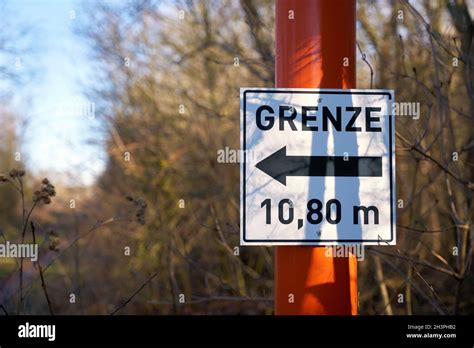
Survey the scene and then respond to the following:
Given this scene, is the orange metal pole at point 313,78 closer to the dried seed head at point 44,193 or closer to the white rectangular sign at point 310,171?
the white rectangular sign at point 310,171

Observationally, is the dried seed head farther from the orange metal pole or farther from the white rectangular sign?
the orange metal pole

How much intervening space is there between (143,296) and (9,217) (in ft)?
6.98

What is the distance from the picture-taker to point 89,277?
11.3 metres

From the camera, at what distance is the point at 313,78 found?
3.31 meters

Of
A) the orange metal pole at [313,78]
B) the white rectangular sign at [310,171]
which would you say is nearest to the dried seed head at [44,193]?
the white rectangular sign at [310,171]

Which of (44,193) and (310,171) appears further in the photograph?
(44,193)

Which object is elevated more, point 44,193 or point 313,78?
point 313,78

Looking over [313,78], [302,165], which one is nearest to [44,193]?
[302,165]

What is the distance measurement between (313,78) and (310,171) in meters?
0.41

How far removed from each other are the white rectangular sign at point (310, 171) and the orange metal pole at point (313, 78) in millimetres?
63

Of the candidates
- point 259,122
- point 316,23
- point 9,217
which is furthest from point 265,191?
point 9,217

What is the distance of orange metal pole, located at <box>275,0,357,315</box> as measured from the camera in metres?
3.30

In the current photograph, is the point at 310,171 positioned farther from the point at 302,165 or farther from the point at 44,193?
the point at 44,193
